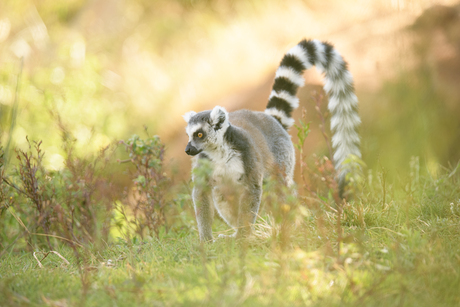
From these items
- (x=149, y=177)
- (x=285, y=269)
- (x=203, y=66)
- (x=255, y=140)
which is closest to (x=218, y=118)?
(x=255, y=140)

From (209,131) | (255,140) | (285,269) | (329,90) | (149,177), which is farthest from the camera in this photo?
(329,90)

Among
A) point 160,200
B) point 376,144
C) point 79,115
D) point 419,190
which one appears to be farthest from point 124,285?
point 79,115

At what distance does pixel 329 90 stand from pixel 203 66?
423cm

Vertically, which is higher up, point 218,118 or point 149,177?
point 218,118

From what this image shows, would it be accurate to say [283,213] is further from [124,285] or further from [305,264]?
[124,285]

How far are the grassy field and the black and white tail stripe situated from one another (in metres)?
1.12

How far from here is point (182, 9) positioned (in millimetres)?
10312

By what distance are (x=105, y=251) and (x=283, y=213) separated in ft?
5.64

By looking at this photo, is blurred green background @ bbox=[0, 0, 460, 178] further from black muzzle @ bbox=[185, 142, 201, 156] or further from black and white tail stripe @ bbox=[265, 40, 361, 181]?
black muzzle @ bbox=[185, 142, 201, 156]

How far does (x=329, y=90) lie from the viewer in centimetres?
448

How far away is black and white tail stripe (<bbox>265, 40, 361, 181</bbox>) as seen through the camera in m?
4.24

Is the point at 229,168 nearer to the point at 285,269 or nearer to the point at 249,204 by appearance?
the point at 249,204

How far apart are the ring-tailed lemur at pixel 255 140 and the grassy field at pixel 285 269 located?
1.28 feet

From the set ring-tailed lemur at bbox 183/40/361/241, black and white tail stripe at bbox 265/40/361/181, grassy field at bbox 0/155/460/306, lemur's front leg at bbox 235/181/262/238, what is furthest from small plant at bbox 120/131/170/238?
black and white tail stripe at bbox 265/40/361/181
